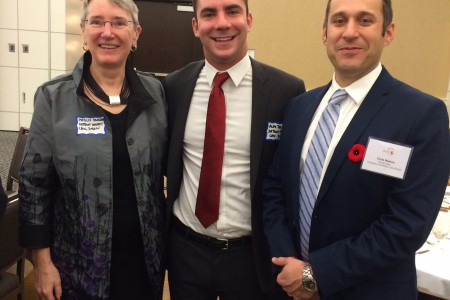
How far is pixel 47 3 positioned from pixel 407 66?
17.4 feet

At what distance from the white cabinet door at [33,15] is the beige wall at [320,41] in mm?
3192

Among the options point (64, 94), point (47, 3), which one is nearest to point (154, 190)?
point (64, 94)

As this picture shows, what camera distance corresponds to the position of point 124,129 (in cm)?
154

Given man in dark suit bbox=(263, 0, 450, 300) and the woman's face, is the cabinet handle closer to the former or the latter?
the woman's face

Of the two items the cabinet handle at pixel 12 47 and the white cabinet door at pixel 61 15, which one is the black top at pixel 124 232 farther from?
the cabinet handle at pixel 12 47

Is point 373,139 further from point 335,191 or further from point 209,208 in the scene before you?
point 209,208

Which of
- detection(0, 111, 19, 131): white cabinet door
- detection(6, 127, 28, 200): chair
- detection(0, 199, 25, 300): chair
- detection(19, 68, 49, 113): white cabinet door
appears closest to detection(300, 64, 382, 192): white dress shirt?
detection(0, 199, 25, 300): chair

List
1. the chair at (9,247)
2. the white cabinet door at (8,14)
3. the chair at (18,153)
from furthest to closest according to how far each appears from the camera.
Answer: the white cabinet door at (8,14) → the chair at (18,153) → the chair at (9,247)

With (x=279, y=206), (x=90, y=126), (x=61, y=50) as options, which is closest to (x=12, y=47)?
(x=61, y=50)

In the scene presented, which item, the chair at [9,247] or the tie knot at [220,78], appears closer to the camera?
the tie knot at [220,78]

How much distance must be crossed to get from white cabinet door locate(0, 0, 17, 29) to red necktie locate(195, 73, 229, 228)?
587 centimetres

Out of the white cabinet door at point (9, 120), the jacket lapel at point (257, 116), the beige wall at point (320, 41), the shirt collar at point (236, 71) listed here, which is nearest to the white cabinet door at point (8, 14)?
the white cabinet door at point (9, 120)

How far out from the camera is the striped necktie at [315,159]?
1.29 metres

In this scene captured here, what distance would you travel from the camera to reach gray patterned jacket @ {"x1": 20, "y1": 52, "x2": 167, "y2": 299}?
1476mm
